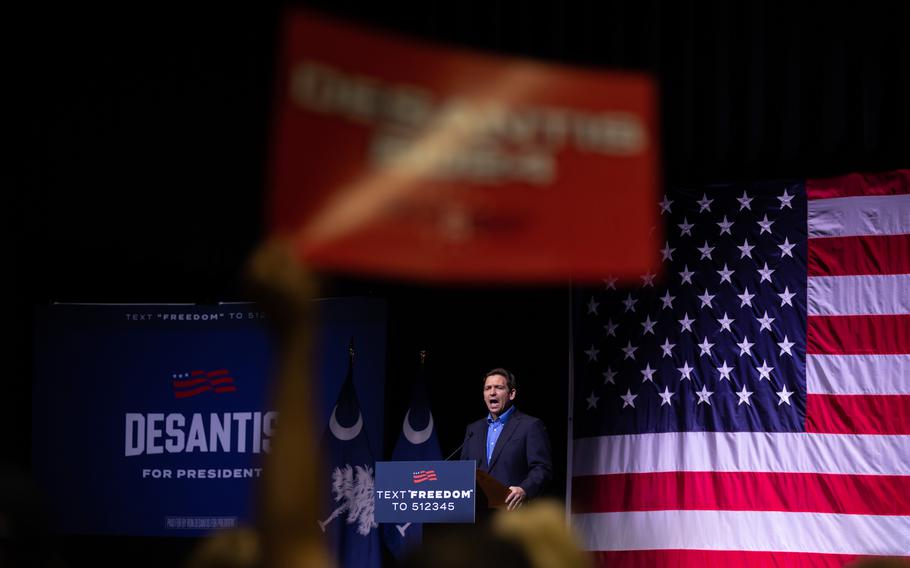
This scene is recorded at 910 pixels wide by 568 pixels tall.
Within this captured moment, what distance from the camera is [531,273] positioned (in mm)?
1750

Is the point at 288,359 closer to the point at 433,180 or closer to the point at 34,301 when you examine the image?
the point at 433,180

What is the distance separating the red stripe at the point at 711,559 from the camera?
21.1 feet

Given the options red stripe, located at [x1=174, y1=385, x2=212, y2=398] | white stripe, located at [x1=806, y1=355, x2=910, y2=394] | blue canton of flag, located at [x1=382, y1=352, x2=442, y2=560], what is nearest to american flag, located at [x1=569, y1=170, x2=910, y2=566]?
white stripe, located at [x1=806, y1=355, x2=910, y2=394]

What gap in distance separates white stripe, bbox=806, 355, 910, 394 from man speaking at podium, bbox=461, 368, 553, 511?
5.57 feet

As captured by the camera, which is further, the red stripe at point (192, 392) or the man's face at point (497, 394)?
the red stripe at point (192, 392)

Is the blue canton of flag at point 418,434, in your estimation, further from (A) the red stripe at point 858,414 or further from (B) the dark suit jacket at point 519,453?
(A) the red stripe at point 858,414

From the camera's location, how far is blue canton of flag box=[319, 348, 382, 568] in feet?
22.8

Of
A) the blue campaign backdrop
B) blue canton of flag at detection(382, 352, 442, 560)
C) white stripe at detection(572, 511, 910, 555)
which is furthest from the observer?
the blue campaign backdrop

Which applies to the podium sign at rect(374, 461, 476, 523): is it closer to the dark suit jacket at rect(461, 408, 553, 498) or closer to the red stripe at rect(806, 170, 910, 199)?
the dark suit jacket at rect(461, 408, 553, 498)

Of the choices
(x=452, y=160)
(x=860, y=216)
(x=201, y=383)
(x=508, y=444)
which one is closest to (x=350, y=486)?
(x=201, y=383)

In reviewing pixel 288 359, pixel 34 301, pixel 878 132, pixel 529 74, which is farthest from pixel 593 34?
pixel 288 359

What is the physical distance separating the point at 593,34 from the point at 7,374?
422 centimetres

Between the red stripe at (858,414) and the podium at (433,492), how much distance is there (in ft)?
7.03

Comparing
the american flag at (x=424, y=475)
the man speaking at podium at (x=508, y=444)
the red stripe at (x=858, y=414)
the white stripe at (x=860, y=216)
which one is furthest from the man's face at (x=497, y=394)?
the white stripe at (x=860, y=216)
